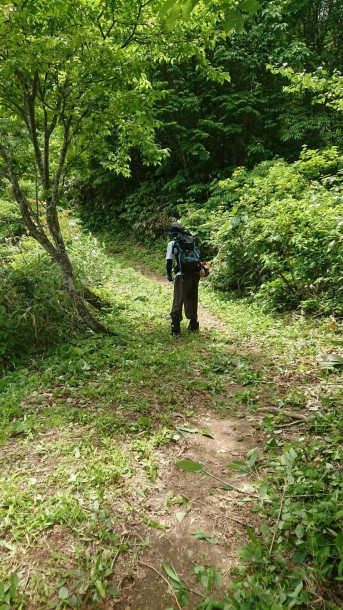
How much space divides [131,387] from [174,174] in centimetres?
1496

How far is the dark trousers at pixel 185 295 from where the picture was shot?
638 centimetres

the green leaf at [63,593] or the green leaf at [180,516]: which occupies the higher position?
the green leaf at [63,593]

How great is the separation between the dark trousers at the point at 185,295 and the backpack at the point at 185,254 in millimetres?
149

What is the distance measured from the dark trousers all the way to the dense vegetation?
54cm

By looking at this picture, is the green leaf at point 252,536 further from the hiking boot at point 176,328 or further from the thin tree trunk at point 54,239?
the thin tree trunk at point 54,239

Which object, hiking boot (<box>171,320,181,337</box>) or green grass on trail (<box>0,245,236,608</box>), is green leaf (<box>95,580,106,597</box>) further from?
hiking boot (<box>171,320,181,337</box>)

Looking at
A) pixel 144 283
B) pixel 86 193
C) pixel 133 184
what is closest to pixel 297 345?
pixel 144 283

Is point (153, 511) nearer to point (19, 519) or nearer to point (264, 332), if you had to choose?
point (19, 519)

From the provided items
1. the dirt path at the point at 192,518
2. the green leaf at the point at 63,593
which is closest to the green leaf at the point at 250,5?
the dirt path at the point at 192,518

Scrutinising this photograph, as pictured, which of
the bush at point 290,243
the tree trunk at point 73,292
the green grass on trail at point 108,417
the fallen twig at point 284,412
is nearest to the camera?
the green grass on trail at point 108,417

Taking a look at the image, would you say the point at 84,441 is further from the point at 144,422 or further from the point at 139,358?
the point at 139,358

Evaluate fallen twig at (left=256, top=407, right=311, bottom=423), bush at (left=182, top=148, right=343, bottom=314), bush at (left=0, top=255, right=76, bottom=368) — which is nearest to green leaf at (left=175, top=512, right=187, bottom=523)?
fallen twig at (left=256, top=407, right=311, bottom=423)

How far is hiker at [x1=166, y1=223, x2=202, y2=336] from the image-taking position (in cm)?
627

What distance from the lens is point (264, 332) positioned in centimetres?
623
